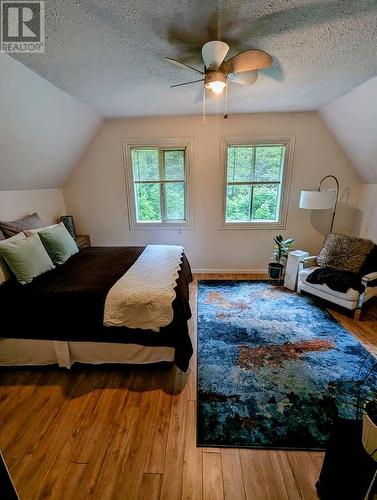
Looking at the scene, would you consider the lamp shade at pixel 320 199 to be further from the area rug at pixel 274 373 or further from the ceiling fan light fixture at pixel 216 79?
the ceiling fan light fixture at pixel 216 79

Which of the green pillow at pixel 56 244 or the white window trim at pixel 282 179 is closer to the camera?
the green pillow at pixel 56 244

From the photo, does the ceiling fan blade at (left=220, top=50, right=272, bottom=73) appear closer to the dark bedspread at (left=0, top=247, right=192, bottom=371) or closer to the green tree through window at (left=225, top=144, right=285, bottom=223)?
the dark bedspread at (left=0, top=247, right=192, bottom=371)

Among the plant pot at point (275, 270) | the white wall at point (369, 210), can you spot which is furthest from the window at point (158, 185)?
the white wall at point (369, 210)

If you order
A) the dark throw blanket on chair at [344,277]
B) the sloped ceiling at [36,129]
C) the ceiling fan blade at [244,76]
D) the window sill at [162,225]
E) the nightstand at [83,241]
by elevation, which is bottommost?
the dark throw blanket on chair at [344,277]

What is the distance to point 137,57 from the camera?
1885 mm

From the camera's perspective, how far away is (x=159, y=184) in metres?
3.92

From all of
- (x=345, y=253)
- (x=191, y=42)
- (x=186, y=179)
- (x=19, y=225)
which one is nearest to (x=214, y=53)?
(x=191, y=42)

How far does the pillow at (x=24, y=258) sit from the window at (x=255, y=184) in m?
2.78

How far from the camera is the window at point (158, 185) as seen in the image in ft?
12.4

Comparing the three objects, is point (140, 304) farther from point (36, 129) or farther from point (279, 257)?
point (279, 257)


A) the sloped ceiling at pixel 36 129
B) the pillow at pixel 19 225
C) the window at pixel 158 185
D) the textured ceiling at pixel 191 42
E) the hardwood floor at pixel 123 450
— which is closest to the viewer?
the hardwood floor at pixel 123 450

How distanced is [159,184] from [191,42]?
2.31 metres

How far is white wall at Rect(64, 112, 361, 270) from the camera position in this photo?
3.58m

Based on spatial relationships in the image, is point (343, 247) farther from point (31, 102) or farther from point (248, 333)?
point (31, 102)
